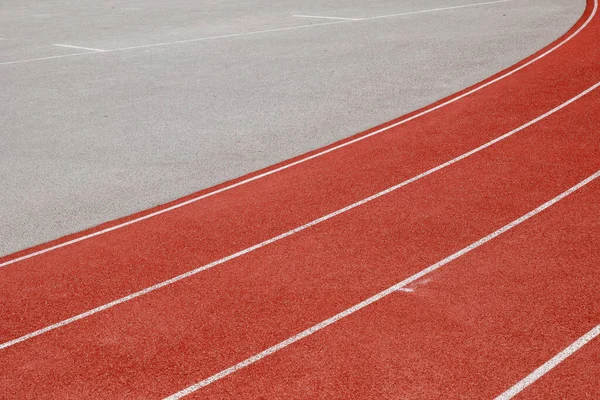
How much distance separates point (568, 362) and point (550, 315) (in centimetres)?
60

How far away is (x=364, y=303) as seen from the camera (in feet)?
18.5

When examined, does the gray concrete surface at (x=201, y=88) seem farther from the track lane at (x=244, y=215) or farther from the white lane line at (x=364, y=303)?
the white lane line at (x=364, y=303)

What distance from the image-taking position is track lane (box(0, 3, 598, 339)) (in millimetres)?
6059

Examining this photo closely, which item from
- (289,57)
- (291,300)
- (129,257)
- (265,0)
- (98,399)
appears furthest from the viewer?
(265,0)

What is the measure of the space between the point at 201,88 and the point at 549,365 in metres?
8.31

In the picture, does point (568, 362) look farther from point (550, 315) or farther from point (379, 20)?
point (379, 20)

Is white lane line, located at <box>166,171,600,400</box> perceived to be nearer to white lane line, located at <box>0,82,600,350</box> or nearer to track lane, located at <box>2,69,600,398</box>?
track lane, located at <box>2,69,600,398</box>

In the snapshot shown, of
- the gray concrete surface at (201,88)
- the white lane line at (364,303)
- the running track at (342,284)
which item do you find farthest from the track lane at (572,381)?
the gray concrete surface at (201,88)

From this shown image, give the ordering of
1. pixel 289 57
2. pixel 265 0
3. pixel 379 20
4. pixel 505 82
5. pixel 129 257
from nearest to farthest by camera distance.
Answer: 1. pixel 129 257
2. pixel 505 82
3. pixel 289 57
4. pixel 379 20
5. pixel 265 0

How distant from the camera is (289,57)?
1403 centimetres

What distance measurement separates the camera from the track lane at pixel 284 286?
4965mm

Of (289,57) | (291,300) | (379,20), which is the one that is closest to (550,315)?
(291,300)

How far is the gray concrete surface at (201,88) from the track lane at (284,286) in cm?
173

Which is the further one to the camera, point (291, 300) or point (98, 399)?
point (291, 300)
